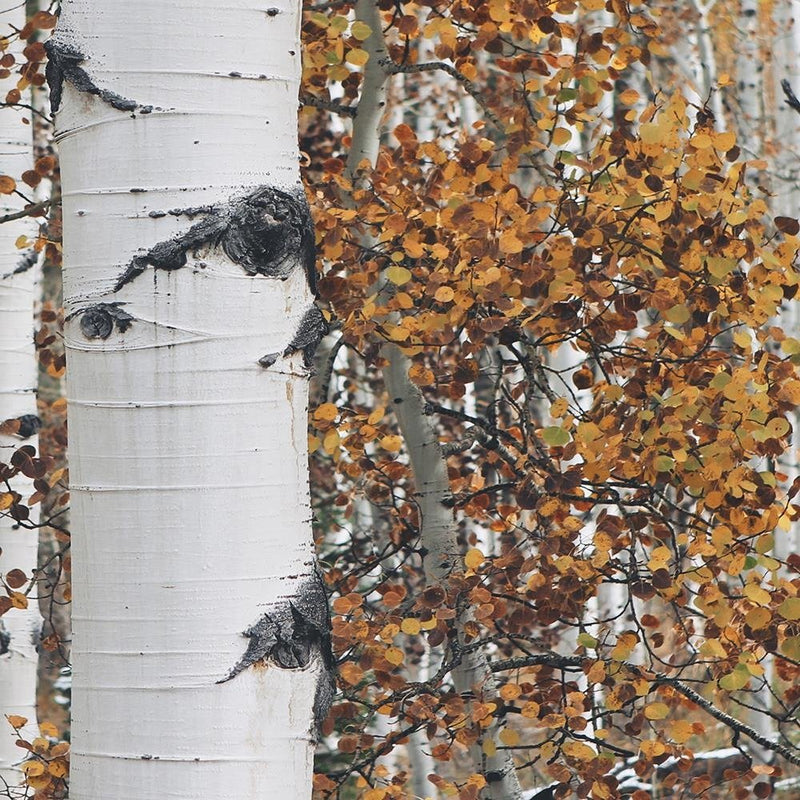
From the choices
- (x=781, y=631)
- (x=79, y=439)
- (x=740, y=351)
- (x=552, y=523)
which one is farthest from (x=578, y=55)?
(x=79, y=439)

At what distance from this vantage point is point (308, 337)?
1.31 m

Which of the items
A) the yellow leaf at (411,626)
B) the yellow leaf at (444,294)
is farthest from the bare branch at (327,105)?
the yellow leaf at (411,626)

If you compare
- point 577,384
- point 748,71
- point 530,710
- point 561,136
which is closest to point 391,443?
point 577,384

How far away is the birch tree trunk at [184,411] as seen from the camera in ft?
3.92

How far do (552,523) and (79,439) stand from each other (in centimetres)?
152

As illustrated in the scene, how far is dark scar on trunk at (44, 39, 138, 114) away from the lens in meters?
1.25

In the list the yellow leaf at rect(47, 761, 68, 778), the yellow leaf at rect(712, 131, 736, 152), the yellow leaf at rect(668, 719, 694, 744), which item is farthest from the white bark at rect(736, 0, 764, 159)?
the yellow leaf at rect(47, 761, 68, 778)

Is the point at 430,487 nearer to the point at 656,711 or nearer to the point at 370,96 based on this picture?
the point at 656,711

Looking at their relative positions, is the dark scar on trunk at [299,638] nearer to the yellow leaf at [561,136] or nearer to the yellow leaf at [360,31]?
the yellow leaf at [561,136]

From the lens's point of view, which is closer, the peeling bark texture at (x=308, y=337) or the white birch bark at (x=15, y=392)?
the peeling bark texture at (x=308, y=337)

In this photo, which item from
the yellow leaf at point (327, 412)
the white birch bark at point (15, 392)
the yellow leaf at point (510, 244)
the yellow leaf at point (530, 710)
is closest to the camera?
the yellow leaf at point (510, 244)

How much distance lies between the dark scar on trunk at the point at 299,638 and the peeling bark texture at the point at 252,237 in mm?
381

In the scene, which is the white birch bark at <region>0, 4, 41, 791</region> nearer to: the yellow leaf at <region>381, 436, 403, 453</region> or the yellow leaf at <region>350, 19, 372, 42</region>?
the yellow leaf at <region>381, 436, 403, 453</region>

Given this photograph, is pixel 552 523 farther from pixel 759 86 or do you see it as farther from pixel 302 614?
pixel 759 86
